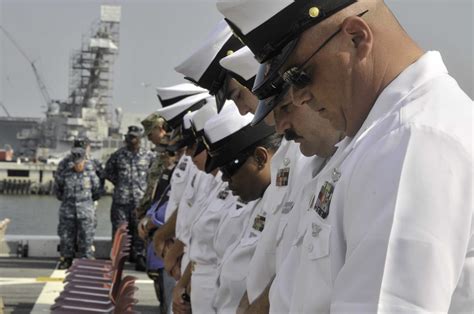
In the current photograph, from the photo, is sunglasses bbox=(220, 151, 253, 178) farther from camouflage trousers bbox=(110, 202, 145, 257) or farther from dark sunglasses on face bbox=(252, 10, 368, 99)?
camouflage trousers bbox=(110, 202, 145, 257)

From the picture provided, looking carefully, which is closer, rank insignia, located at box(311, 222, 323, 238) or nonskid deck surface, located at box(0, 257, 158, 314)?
rank insignia, located at box(311, 222, 323, 238)

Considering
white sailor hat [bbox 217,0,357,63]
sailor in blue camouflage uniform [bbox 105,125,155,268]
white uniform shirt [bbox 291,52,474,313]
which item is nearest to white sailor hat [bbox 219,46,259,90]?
white sailor hat [bbox 217,0,357,63]

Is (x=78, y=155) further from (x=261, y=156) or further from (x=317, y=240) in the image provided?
(x=317, y=240)

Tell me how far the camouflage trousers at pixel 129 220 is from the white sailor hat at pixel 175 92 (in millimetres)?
3567

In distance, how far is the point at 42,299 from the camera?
→ 310 inches

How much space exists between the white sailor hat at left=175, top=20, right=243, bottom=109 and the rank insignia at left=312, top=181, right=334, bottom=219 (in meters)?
1.95

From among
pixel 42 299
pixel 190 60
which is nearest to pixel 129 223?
pixel 42 299

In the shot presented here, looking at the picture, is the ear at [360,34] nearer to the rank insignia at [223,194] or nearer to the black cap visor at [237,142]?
the black cap visor at [237,142]

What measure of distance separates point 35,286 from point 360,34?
7693 mm

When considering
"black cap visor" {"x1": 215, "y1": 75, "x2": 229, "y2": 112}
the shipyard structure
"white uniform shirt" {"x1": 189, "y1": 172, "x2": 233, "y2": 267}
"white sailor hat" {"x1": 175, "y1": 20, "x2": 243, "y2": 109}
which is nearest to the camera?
"black cap visor" {"x1": 215, "y1": 75, "x2": 229, "y2": 112}

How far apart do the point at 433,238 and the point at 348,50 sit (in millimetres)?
410

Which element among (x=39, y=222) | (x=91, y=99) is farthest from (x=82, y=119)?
(x=39, y=222)

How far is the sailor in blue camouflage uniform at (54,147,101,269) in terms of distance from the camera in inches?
387

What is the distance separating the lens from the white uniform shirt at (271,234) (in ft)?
8.11
